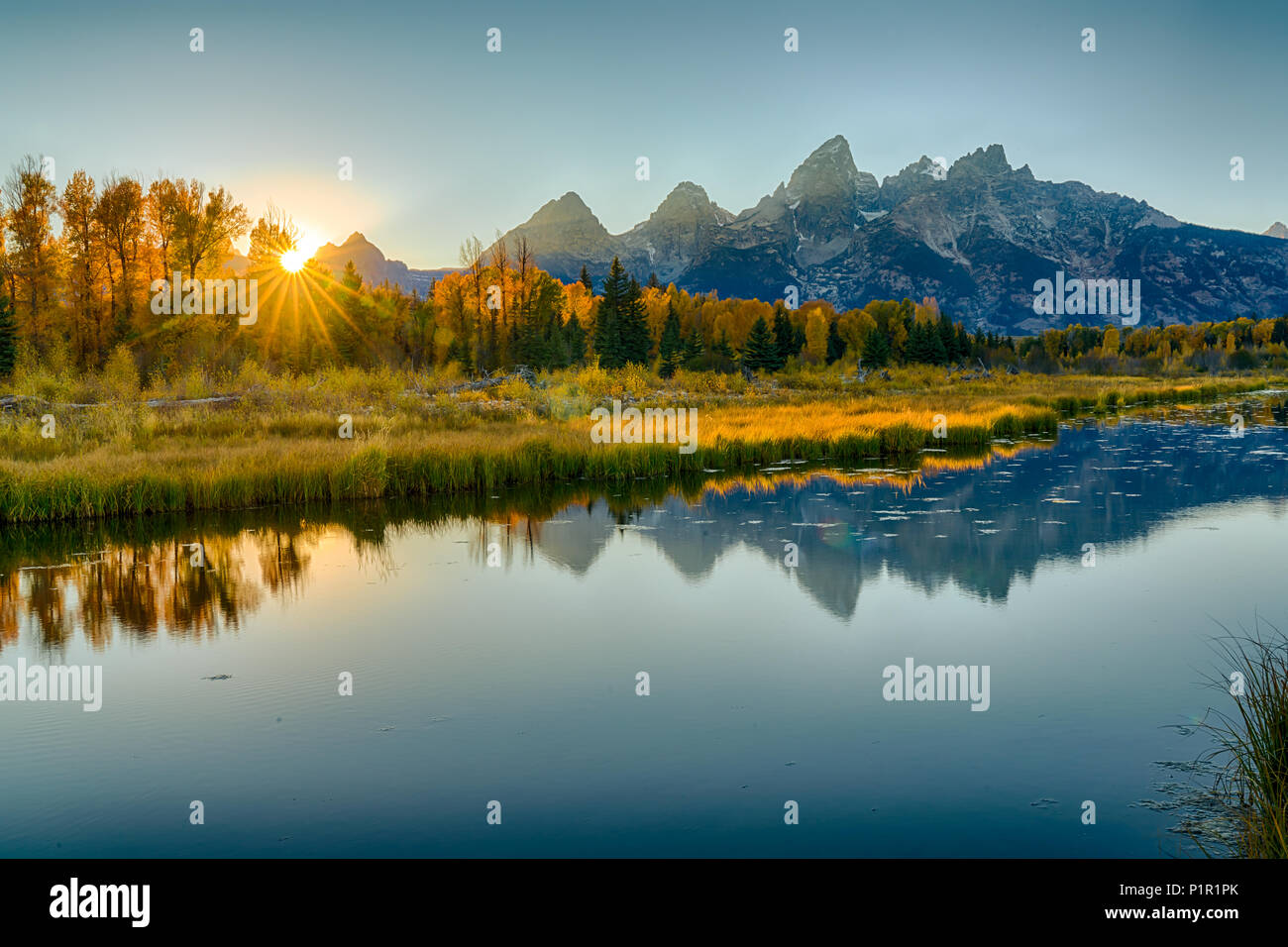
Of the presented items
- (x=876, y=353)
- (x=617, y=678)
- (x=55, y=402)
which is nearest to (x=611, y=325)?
(x=876, y=353)

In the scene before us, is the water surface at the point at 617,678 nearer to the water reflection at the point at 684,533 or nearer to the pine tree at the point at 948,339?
the water reflection at the point at 684,533

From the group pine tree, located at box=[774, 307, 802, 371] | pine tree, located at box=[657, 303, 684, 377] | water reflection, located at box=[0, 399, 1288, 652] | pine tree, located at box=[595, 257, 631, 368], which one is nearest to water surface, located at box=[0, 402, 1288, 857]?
water reflection, located at box=[0, 399, 1288, 652]

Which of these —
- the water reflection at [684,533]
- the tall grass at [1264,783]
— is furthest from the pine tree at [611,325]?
the tall grass at [1264,783]

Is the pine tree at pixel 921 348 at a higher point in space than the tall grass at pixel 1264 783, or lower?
higher

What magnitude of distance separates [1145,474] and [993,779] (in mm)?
22632

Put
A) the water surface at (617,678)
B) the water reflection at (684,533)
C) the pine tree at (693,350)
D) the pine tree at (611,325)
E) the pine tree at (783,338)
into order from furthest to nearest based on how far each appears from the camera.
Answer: the pine tree at (783,338), the pine tree at (693,350), the pine tree at (611,325), the water reflection at (684,533), the water surface at (617,678)

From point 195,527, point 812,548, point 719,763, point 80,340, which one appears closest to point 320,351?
point 80,340

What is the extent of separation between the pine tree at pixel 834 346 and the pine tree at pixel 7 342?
8089 cm

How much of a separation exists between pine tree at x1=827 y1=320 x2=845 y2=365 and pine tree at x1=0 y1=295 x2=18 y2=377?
8089cm

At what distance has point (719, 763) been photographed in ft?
23.6

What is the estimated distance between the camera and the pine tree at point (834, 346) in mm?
102938

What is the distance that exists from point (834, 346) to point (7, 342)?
84.9 metres

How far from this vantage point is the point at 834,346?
10450 cm
